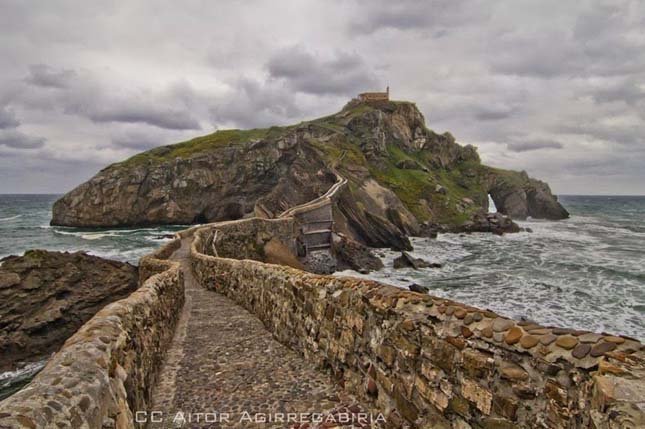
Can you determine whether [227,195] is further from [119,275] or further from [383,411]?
[383,411]

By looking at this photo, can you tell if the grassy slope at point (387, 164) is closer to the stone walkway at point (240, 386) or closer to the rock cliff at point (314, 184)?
the rock cliff at point (314, 184)

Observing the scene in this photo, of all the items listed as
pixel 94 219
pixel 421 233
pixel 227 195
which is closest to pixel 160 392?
pixel 421 233

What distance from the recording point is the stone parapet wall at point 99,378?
3.01 m

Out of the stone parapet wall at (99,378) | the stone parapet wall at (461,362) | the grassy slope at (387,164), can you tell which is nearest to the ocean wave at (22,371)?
the stone parapet wall at (99,378)

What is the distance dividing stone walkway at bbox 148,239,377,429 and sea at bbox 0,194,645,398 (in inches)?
486

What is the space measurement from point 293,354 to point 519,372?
18.5 feet

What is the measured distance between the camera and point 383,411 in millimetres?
5504

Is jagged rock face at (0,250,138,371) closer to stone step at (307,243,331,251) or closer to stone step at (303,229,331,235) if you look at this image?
stone step at (307,243,331,251)

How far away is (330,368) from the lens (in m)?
7.11

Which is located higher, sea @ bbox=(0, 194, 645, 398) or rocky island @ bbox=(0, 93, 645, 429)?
rocky island @ bbox=(0, 93, 645, 429)

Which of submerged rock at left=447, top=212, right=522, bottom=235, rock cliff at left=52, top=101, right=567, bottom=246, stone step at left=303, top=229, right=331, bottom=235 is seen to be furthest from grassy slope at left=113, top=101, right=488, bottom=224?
stone step at left=303, top=229, right=331, bottom=235

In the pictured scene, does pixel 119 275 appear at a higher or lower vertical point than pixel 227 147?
lower

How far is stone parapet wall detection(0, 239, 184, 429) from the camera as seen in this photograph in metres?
3.01

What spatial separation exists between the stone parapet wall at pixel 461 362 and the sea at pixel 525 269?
53.1 ft
